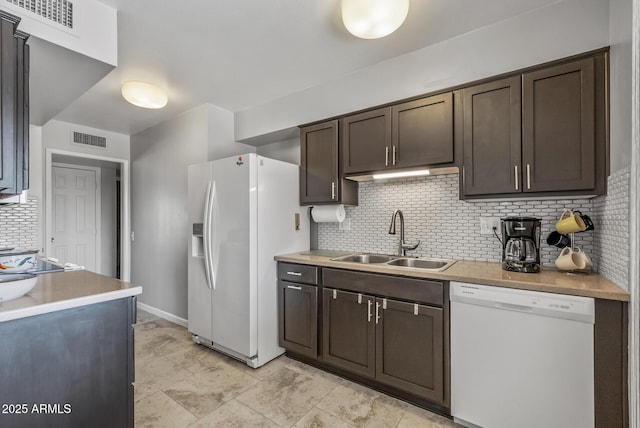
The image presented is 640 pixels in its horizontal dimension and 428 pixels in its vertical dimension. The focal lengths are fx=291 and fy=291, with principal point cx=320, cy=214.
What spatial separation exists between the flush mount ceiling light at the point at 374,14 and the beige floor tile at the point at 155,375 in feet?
9.06

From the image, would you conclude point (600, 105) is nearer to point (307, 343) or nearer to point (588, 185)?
point (588, 185)

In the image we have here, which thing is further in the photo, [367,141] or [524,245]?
[367,141]

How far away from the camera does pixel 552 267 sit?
1964 millimetres

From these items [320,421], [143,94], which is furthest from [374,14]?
[320,421]

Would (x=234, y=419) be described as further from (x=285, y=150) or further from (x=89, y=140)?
(x=89, y=140)

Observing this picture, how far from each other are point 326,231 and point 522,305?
1.92 metres

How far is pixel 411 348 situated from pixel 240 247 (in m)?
1.53

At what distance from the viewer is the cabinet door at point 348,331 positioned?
2111mm

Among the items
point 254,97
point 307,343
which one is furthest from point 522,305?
point 254,97

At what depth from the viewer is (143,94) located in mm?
2555

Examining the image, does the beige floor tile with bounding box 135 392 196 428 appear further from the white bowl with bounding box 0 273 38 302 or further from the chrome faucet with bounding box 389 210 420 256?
the chrome faucet with bounding box 389 210 420 256

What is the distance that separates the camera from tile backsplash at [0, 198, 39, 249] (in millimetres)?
3047

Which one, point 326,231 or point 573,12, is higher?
Result: point 573,12

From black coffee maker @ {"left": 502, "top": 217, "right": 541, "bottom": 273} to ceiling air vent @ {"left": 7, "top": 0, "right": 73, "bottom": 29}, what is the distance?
109 inches
